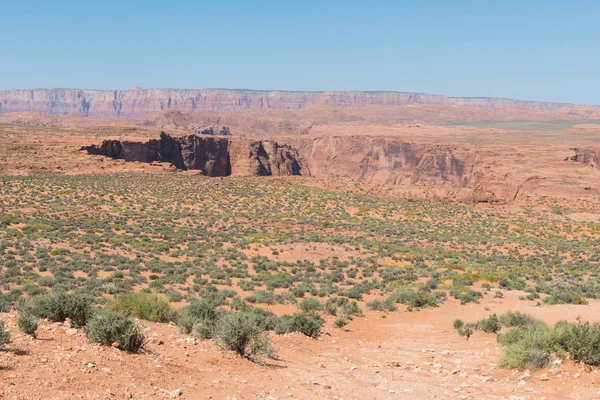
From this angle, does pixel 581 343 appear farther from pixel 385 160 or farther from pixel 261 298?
pixel 385 160

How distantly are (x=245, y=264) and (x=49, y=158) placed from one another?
1808 inches

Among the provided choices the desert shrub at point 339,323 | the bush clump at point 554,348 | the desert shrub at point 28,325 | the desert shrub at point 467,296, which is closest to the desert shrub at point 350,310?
the desert shrub at point 339,323

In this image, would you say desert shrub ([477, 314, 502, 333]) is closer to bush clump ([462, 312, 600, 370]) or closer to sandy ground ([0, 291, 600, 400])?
sandy ground ([0, 291, 600, 400])

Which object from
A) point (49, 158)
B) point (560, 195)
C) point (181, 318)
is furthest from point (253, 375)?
point (560, 195)

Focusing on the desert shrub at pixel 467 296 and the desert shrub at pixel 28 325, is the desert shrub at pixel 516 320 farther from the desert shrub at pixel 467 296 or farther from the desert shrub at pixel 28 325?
the desert shrub at pixel 28 325

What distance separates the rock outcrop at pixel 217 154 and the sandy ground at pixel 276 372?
6770 cm

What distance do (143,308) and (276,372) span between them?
15.7ft

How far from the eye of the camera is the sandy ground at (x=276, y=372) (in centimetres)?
702

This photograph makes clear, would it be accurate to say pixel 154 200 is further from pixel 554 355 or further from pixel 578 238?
pixel 554 355

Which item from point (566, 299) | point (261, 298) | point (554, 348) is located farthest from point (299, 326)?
point (566, 299)

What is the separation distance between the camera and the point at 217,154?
94125 mm

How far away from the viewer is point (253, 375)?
8625mm

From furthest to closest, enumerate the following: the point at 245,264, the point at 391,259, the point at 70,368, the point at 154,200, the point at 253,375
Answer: the point at 154,200 < the point at 391,259 < the point at 245,264 < the point at 253,375 < the point at 70,368

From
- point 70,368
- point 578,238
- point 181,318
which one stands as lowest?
point 578,238
